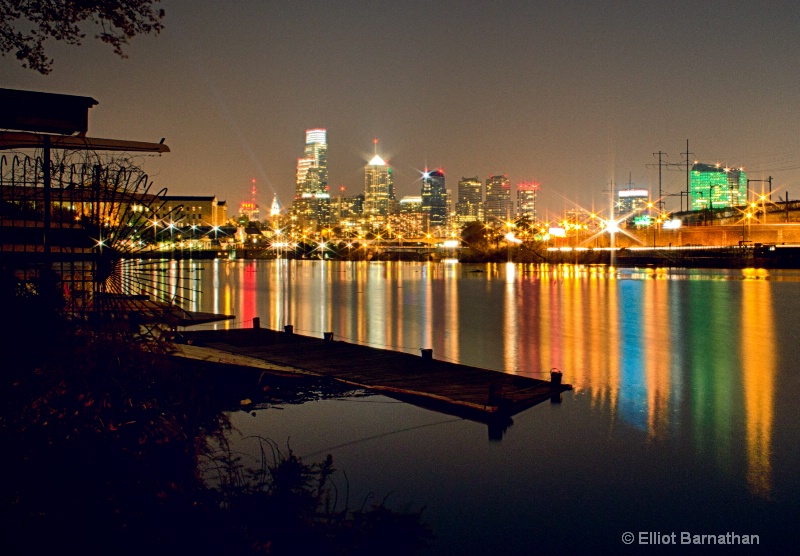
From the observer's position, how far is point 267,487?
8836 mm

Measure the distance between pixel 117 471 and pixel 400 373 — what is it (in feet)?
35.3

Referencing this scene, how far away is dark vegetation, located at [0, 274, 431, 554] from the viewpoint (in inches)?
257

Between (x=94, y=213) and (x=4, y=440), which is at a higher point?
(x=94, y=213)

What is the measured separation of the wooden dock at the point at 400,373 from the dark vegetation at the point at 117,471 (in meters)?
5.85

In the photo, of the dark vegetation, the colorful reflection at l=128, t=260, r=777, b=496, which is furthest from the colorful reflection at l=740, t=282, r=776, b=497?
the dark vegetation

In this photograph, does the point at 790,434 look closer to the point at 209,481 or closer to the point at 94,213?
the point at 209,481

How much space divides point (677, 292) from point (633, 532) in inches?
1848

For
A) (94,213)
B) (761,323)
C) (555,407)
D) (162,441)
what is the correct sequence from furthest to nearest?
(761,323), (555,407), (94,213), (162,441)

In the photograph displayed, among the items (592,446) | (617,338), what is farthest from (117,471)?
(617,338)

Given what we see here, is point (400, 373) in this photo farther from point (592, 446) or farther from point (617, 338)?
point (617, 338)

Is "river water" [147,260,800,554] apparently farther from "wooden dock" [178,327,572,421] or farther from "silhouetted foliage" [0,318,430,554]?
"silhouetted foliage" [0,318,430,554]

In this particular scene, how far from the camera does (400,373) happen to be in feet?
57.7

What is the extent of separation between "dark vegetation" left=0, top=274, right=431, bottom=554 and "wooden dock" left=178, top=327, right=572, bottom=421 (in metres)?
5.85

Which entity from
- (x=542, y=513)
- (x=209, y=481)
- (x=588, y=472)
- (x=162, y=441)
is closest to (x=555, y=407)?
(x=588, y=472)
